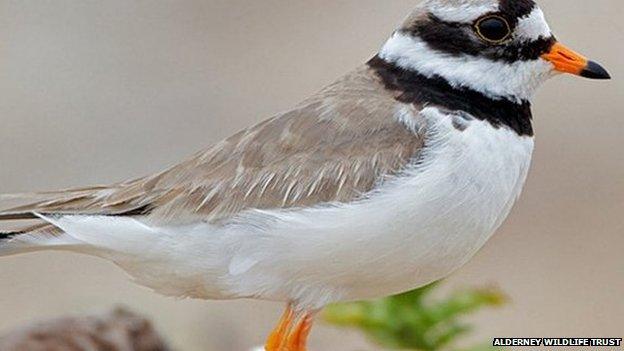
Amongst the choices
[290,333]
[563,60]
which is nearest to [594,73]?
[563,60]

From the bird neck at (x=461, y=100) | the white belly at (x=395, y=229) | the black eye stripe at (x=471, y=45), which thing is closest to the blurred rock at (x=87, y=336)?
the white belly at (x=395, y=229)

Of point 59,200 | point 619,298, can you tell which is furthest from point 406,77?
point 619,298

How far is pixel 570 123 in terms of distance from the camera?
9.01 metres

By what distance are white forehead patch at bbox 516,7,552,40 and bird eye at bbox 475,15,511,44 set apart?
1.4 inches

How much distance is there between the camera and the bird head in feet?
13.5

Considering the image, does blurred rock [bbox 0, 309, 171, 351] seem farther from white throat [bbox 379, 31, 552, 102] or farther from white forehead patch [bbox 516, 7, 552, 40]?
white forehead patch [bbox 516, 7, 552, 40]

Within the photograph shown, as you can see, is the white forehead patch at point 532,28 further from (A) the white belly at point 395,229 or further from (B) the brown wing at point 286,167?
(B) the brown wing at point 286,167

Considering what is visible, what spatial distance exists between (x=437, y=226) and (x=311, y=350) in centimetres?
233

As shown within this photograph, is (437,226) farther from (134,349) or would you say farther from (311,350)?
(311,350)

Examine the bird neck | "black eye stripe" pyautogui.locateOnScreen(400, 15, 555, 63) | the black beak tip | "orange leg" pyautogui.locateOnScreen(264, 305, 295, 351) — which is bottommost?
"orange leg" pyautogui.locateOnScreen(264, 305, 295, 351)

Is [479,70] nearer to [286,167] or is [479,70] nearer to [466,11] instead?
[466,11]

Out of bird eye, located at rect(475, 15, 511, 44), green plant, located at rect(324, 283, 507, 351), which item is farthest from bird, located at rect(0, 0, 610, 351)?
green plant, located at rect(324, 283, 507, 351)

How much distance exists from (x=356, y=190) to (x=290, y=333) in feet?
1.73

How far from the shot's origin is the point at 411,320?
4.75 m
